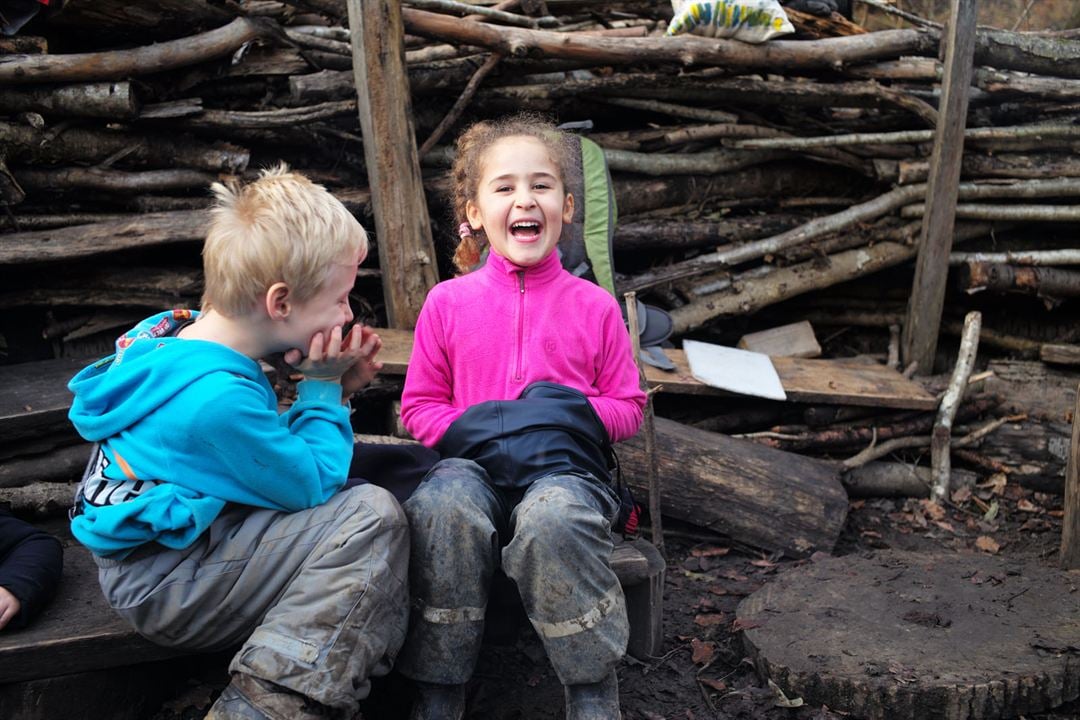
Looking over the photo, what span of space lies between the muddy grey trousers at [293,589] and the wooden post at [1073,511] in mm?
2629

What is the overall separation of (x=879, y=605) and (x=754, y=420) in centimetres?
183

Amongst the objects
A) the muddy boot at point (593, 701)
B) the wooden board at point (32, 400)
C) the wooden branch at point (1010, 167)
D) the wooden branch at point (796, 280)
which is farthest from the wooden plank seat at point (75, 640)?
the wooden branch at point (1010, 167)

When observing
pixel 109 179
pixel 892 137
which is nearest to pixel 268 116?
pixel 109 179

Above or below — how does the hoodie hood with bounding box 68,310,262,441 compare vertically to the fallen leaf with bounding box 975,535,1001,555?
above

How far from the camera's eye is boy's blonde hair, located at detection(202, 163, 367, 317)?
2223mm

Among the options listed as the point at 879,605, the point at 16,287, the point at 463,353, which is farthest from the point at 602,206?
the point at 16,287

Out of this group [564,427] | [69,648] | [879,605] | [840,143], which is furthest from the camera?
[840,143]

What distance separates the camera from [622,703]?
2912 millimetres

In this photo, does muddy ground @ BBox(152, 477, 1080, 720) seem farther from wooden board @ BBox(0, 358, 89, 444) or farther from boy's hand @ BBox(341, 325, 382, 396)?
wooden board @ BBox(0, 358, 89, 444)

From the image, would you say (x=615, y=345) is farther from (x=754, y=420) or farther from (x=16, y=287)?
(x=16, y=287)

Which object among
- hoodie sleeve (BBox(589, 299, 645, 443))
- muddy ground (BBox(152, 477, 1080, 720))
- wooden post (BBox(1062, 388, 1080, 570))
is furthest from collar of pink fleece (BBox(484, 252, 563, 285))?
wooden post (BBox(1062, 388, 1080, 570))

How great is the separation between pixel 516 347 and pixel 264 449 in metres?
0.97

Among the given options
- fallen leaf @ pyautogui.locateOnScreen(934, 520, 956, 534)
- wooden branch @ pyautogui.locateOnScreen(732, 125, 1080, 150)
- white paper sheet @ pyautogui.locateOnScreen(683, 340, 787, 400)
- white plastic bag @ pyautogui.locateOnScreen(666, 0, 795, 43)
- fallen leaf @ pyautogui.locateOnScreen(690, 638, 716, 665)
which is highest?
white plastic bag @ pyautogui.locateOnScreen(666, 0, 795, 43)

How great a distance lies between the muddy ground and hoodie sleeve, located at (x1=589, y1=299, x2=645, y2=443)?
74 centimetres
